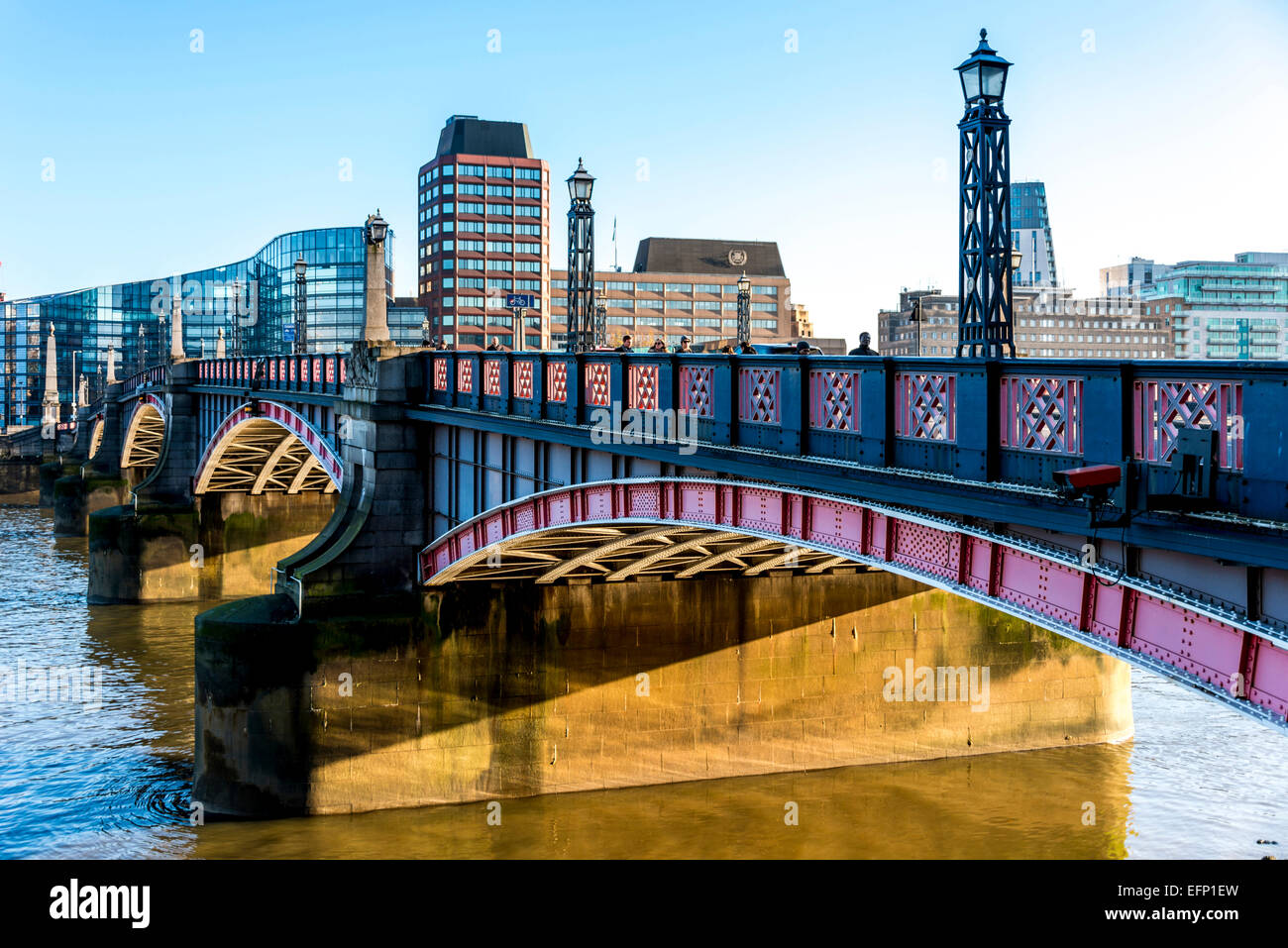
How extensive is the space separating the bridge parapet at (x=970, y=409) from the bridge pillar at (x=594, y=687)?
7236 millimetres

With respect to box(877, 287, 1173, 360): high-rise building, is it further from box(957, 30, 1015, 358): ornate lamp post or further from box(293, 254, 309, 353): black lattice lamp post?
box(957, 30, 1015, 358): ornate lamp post

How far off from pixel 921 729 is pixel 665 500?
41.7 ft

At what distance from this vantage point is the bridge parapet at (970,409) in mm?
8055

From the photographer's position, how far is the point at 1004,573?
10508 mm

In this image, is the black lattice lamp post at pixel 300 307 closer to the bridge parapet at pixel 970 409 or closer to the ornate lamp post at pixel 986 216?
the bridge parapet at pixel 970 409

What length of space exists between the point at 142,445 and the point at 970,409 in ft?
219

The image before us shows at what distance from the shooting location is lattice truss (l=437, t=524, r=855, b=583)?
20.9m

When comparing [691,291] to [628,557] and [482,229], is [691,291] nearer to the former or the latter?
[482,229]

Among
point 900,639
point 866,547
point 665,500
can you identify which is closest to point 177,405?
point 900,639

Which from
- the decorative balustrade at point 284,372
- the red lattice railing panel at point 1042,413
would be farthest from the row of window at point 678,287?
the red lattice railing panel at point 1042,413

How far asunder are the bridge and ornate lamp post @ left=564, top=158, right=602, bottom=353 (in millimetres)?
1760

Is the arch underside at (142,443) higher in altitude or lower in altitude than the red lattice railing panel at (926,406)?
lower

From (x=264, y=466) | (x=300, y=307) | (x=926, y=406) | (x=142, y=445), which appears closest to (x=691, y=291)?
(x=142, y=445)
